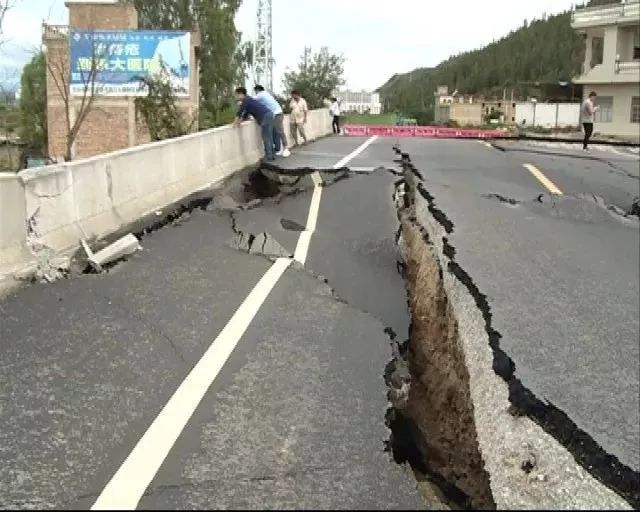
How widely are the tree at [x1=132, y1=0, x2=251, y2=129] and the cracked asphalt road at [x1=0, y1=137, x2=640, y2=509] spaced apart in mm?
49325

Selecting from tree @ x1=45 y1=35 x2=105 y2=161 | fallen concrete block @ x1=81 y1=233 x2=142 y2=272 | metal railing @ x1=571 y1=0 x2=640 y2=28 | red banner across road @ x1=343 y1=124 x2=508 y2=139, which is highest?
metal railing @ x1=571 y1=0 x2=640 y2=28

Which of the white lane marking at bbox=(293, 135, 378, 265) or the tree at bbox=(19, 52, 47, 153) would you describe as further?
the tree at bbox=(19, 52, 47, 153)

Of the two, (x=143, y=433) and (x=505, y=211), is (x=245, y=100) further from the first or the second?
(x=143, y=433)

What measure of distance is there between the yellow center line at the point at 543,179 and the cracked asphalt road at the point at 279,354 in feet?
8.67

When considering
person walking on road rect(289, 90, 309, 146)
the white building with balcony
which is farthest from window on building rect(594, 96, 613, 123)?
person walking on road rect(289, 90, 309, 146)

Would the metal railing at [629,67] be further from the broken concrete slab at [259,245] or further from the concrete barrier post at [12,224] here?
the concrete barrier post at [12,224]

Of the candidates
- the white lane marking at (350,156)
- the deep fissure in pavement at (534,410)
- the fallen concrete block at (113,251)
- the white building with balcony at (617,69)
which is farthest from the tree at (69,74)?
the deep fissure in pavement at (534,410)

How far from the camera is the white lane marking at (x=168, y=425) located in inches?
147

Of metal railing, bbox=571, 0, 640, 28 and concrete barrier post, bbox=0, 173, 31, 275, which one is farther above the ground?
metal railing, bbox=571, 0, 640, 28

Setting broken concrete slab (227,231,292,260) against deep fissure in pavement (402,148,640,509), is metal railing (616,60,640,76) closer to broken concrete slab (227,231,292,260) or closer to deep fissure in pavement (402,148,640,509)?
deep fissure in pavement (402,148,640,509)

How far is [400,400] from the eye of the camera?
5.95m

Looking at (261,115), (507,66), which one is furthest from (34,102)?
(507,66)

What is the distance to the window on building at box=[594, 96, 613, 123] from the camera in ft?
192

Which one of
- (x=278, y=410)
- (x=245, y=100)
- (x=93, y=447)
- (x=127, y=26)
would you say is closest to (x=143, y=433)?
(x=93, y=447)
